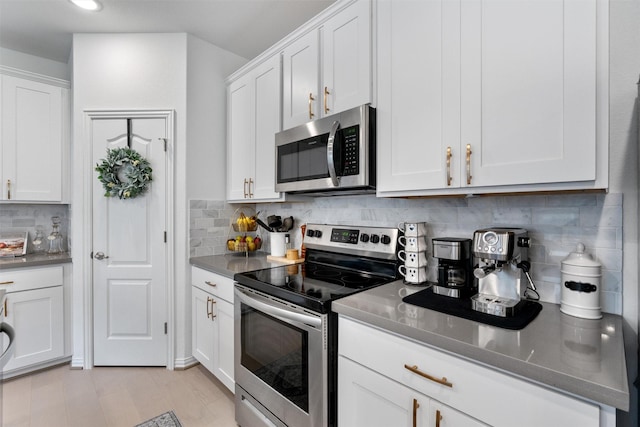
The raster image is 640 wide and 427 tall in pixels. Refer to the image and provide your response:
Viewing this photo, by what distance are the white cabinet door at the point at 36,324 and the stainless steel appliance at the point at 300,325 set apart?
1.79 meters

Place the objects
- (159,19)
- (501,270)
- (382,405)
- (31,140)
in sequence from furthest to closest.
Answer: (31,140)
(159,19)
(501,270)
(382,405)

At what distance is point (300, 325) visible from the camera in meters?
1.38

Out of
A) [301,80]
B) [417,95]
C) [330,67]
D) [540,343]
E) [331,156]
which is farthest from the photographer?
[301,80]

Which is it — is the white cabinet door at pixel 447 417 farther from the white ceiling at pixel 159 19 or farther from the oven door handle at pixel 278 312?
the white ceiling at pixel 159 19

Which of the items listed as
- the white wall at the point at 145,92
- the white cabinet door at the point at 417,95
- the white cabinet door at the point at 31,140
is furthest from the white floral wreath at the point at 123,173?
the white cabinet door at the point at 417,95

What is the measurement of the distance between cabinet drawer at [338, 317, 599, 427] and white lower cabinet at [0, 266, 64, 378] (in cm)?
264

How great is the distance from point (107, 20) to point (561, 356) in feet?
10.8

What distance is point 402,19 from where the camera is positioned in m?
1.42

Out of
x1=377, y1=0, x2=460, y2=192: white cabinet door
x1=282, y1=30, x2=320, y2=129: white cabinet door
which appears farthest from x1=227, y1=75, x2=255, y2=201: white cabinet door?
x1=377, y1=0, x2=460, y2=192: white cabinet door

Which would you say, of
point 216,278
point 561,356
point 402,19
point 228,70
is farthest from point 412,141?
point 228,70

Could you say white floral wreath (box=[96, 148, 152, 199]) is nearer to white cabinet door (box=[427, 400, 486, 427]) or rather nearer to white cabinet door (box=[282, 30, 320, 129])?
A: white cabinet door (box=[282, 30, 320, 129])

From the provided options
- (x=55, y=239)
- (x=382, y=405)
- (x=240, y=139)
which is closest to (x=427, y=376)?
(x=382, y=405)

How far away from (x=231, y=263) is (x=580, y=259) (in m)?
1.97

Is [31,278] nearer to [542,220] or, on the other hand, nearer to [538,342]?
[538,342]
